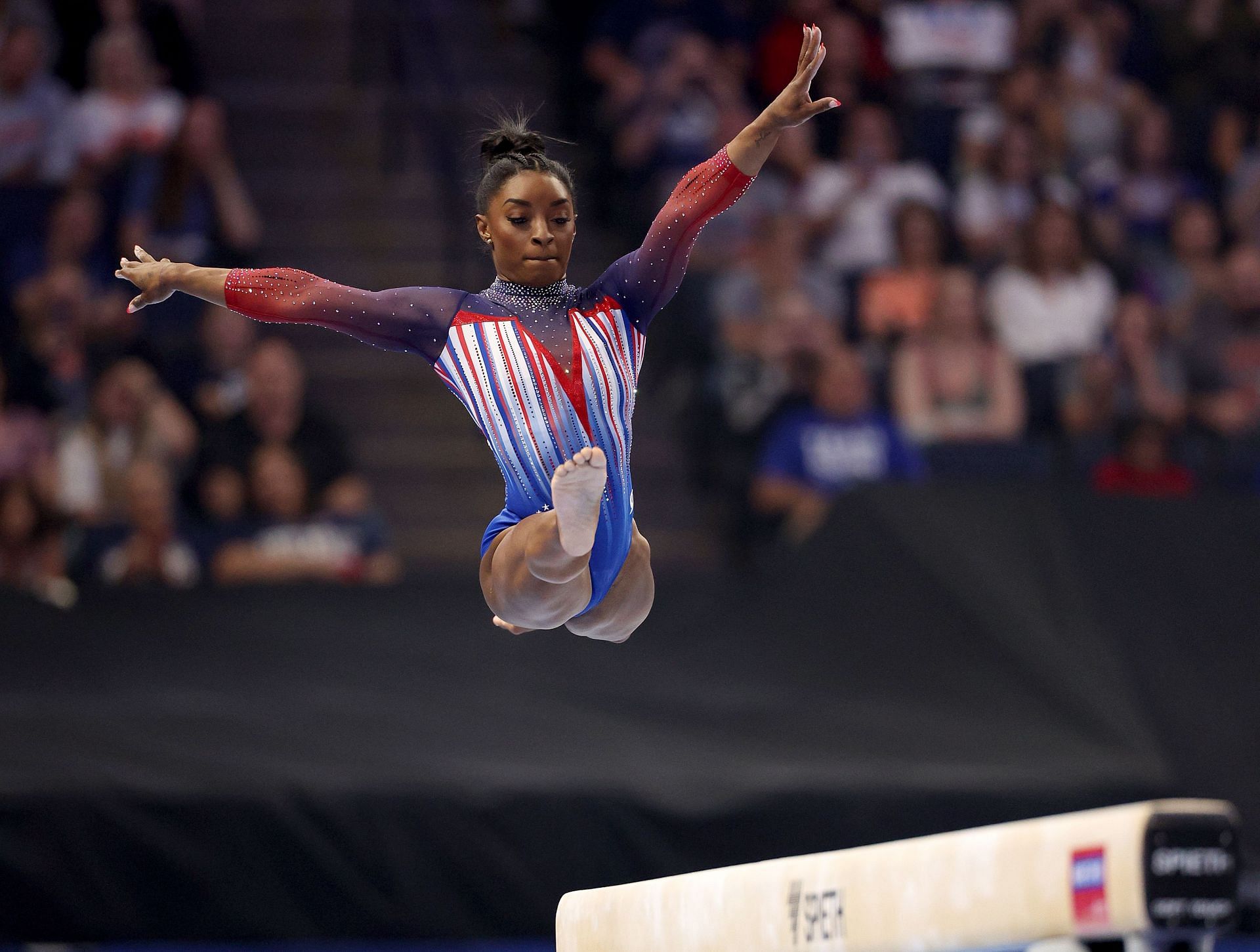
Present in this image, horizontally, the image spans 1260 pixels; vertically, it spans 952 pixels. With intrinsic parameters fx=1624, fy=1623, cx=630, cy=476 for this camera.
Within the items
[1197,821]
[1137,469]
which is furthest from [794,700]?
[1197,821]

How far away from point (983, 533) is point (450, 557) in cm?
306

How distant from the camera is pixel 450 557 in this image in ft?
27.1

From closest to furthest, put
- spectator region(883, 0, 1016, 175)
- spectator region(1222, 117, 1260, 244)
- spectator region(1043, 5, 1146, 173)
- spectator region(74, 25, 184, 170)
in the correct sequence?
spectator region(74, 25, 184, 170) < spectator region(1222, 117, 1260, 244) < spectator region(1043, 5, 1146, 173) < spectator region(883, 0, 1016, 175)

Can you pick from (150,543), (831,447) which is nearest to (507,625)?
(150,543)

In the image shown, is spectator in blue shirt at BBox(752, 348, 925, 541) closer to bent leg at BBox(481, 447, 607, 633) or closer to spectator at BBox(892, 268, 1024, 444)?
spectator at BBox(892, 268, 1024, 444)

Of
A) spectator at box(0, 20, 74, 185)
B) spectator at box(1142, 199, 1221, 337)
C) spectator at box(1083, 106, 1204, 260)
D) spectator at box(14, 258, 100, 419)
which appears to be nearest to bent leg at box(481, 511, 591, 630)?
spectator at box(14, 258, 100, 419)

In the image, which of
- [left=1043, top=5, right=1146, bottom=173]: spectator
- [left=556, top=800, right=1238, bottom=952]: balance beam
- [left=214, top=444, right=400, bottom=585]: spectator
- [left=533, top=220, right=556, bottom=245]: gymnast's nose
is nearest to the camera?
[left=556, top=800, right=1238, bottom=952]: balance beam

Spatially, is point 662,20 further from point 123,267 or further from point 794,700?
point 123,267

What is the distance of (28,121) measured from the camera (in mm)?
8336

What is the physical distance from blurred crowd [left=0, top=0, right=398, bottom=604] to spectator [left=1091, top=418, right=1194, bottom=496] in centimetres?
348

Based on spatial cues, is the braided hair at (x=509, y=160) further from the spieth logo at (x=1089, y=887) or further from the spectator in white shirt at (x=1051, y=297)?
the spectator in white shirt at (x=1051, y=297)

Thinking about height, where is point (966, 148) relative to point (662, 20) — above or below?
below

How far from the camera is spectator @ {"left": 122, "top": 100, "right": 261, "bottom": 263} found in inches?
318

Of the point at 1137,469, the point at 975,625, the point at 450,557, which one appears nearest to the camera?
the point at 975,625
